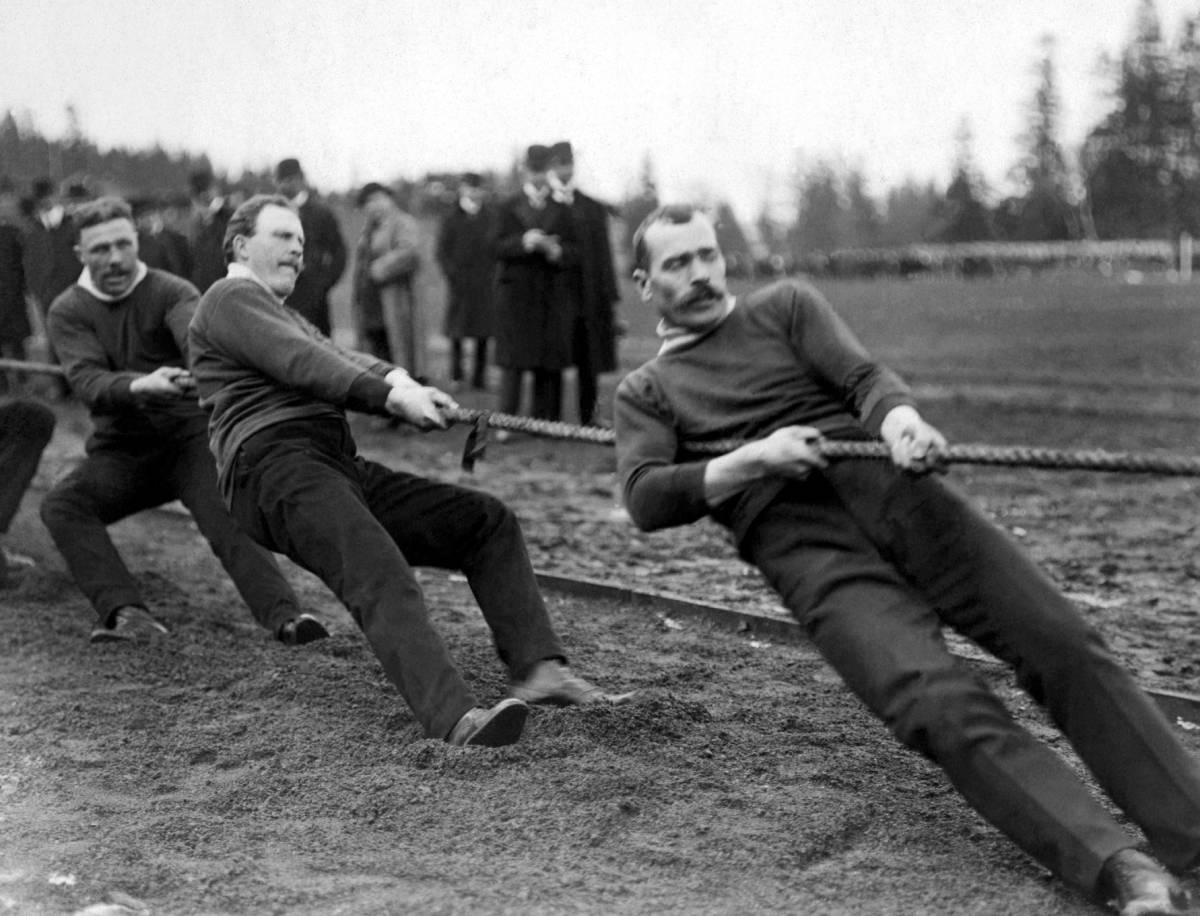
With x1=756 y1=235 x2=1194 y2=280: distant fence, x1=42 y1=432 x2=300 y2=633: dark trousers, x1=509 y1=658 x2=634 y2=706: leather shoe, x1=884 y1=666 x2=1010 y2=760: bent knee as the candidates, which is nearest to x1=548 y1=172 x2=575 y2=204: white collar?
x1=42 y1=432 x2=300 y2=633: dark trousers

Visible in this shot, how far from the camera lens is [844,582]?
429 cm

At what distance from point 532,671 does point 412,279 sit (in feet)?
30.2

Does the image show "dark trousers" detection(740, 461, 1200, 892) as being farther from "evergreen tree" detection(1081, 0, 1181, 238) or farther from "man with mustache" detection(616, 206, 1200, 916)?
"evergreen tree" detection(1081, 0, 1181, 238)

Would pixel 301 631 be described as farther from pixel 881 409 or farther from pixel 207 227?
pixel 207 227

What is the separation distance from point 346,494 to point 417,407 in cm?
38

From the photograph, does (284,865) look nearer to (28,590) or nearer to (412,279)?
(28,590)

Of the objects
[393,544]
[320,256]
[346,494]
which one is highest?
[320,256]

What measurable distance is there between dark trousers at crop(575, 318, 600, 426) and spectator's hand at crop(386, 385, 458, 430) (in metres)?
7.36

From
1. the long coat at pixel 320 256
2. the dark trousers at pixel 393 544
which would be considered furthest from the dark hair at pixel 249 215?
the long coat at pixel 320 256

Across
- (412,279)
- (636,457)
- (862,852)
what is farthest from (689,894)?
(412,279)

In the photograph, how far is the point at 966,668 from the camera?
164 inches

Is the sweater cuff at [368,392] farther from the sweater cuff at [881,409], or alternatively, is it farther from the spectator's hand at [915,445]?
the spectator's hand at [915,445]

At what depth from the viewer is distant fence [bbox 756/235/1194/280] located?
57656 mm

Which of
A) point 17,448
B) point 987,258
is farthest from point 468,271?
point 987,258
